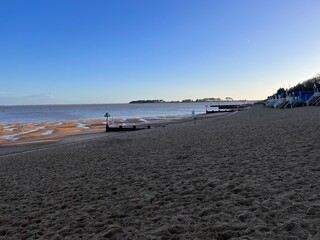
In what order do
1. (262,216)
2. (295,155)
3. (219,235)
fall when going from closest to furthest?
(219,235) → (262,216) → (295,155)

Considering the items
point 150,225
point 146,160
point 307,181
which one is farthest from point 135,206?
point 146,160

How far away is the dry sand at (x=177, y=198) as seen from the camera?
4.52 meters

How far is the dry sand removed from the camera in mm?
4523

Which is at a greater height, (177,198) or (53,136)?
(177,198)

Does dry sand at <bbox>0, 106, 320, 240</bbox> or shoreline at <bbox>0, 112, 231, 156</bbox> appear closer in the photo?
dry sand at <bbox>0, 106, 320, 240</bbox>

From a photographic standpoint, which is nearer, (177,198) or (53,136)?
(177,198)

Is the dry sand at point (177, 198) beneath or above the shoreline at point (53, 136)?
above

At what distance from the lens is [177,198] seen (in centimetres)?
611

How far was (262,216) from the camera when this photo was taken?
4621 millimetres

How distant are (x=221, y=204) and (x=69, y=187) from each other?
15.0 feet

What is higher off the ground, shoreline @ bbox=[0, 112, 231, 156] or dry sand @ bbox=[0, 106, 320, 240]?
dry sand @ bbox=[0, 106, 320, 240]

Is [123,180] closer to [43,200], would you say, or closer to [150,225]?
[43,200]

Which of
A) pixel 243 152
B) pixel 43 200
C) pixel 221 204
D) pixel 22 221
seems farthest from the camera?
pixel 243 152

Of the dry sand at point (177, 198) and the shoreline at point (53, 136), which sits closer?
the dry sand at point (177, 198)
